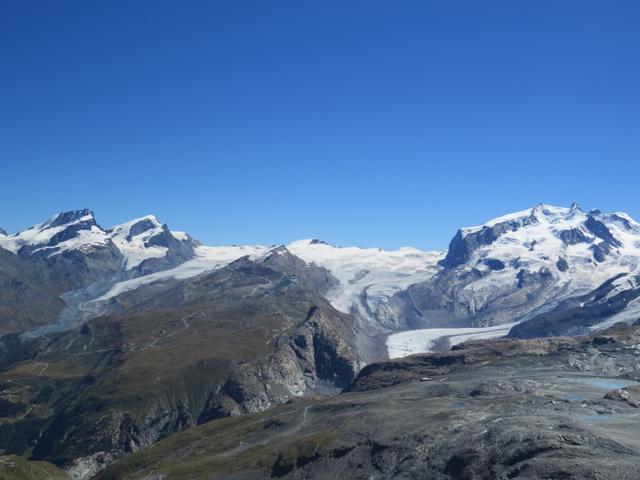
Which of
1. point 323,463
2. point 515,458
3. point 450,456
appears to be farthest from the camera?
point 323,463

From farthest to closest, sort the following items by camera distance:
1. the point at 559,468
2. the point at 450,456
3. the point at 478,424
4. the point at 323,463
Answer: the point at 323,463, the point at 478,424, the point at 450,456, the point at 559,468

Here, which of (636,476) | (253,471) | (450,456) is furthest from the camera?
(253,471)

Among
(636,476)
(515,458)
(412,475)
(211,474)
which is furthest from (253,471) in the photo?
(636,476)

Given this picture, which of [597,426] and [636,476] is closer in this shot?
[636,476]

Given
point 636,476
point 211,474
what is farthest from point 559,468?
point 211,474

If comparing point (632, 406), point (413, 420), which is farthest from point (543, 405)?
point (413, 420)

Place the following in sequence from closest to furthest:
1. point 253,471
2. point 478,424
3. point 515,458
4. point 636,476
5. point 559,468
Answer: point 636,476 < point 559,468 < point 515,458 < point 478,424 < point 253,471

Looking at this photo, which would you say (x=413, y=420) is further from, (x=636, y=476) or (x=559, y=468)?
(x=636, y=476)

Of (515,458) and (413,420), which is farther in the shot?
(413,420)

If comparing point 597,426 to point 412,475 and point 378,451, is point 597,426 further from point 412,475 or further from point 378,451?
point 378,451
